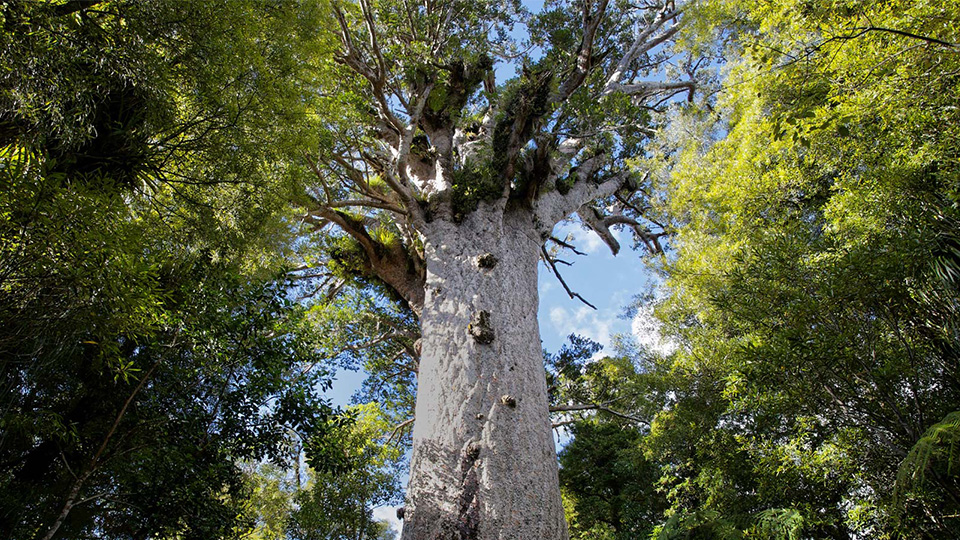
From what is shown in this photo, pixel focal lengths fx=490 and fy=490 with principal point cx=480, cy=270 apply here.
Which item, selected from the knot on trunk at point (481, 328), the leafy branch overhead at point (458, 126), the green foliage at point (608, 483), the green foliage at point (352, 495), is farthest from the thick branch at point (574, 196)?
the green foliage at point (608, 483)

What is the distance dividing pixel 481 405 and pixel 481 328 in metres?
0.68

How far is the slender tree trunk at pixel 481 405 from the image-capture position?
3.12m

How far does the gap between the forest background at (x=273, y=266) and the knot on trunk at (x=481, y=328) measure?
136cm

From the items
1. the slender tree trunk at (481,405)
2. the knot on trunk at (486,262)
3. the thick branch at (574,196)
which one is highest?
the thick branch at (574,196)

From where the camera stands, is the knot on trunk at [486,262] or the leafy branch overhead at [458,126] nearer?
the knot on trunk at [486,262]

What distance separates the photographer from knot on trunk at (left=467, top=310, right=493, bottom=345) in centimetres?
399

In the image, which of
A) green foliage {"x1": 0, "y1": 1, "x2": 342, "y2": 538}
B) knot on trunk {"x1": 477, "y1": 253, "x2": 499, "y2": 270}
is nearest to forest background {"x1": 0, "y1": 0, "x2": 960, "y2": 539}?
green foliage {"x1": 0, "y1": 1, "x2": 342, "y2": 538}

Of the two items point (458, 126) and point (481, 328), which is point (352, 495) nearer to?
point (481, 328)

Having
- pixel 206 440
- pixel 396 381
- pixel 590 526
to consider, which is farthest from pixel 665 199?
pixel 206 440

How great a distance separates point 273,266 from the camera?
4.78 meters

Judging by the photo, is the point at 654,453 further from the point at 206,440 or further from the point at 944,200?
the point at 206,440

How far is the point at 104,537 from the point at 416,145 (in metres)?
5.63

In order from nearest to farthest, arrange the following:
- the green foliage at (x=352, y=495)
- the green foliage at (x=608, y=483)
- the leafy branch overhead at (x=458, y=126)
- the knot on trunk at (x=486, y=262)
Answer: the knot on trunk at (x=486, y=262) < the leafy branch overhead at (x=458, y=126) < the green foliage at (x=352, y=495) < the green foliage at (x=608, y=483)

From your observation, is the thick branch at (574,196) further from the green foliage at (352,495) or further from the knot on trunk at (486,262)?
the green foliage at (352,495)
